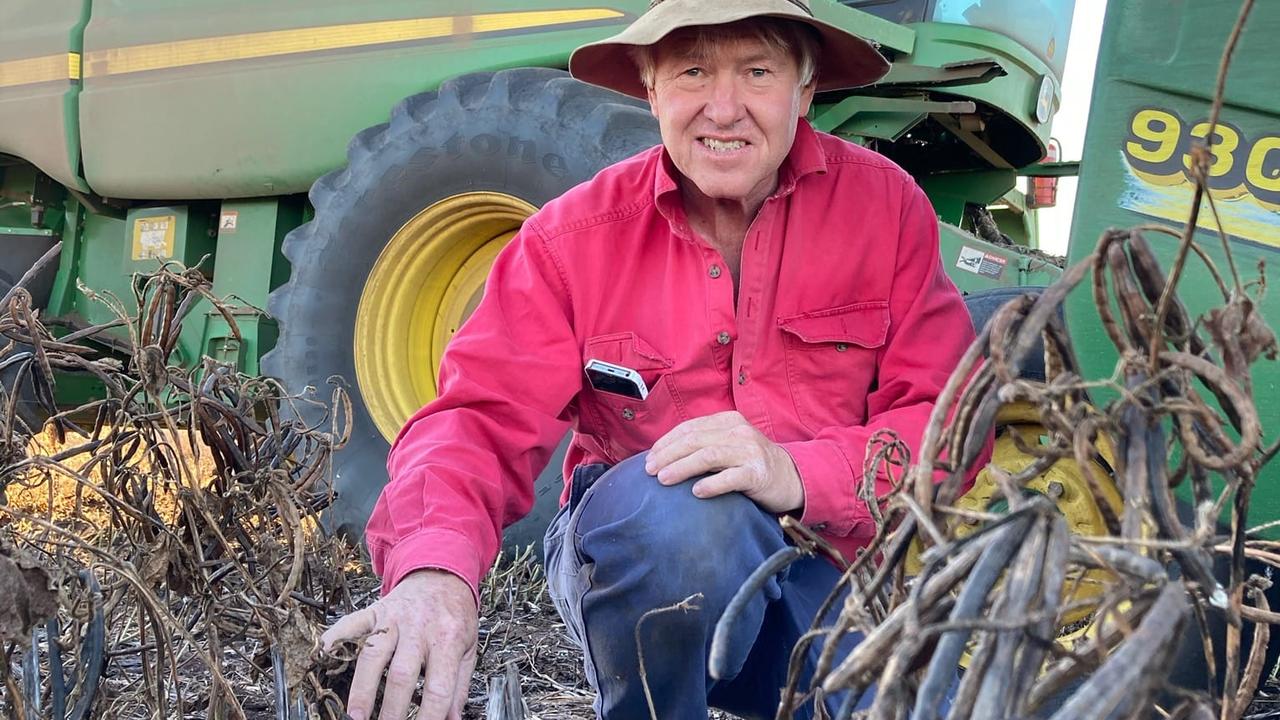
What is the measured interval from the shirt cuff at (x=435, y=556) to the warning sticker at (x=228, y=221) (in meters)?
3.12

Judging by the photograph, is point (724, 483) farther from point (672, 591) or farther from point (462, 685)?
point (462, 685)

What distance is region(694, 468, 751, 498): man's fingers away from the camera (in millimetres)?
1617

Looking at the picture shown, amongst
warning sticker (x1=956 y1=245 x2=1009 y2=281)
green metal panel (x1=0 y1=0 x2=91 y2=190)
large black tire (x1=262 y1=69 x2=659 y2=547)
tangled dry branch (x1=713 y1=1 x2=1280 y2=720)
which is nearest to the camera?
tangled dry branch (x1=713 y1=1 x2=1280 y2=720)

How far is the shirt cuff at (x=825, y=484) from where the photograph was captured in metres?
1.69

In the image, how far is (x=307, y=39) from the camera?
4117 millimetres

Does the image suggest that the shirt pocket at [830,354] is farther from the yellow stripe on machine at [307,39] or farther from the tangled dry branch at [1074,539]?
the yellow stripe on machine at [307,39]

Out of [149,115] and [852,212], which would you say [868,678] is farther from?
[149,115]

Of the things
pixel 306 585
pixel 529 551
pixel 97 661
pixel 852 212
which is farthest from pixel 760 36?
pixel 529 551

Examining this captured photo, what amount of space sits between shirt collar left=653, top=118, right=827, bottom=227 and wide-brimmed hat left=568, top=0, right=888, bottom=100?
152 mm

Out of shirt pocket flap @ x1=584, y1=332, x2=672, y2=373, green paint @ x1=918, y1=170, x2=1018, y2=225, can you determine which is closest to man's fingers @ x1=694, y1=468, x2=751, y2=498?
shirt pocket flap @ x1=584, y1=332, x2=672, y2=373

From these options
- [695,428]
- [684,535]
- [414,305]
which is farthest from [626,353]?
[414,305]

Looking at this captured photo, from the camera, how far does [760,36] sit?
74.4 inches

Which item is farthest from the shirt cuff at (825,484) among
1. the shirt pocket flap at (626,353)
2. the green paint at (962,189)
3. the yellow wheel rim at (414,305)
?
the green paint at (962,189)

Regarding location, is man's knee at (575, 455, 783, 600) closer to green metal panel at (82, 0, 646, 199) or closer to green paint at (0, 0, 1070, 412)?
green paint at (0, 0, 1070, 412)
